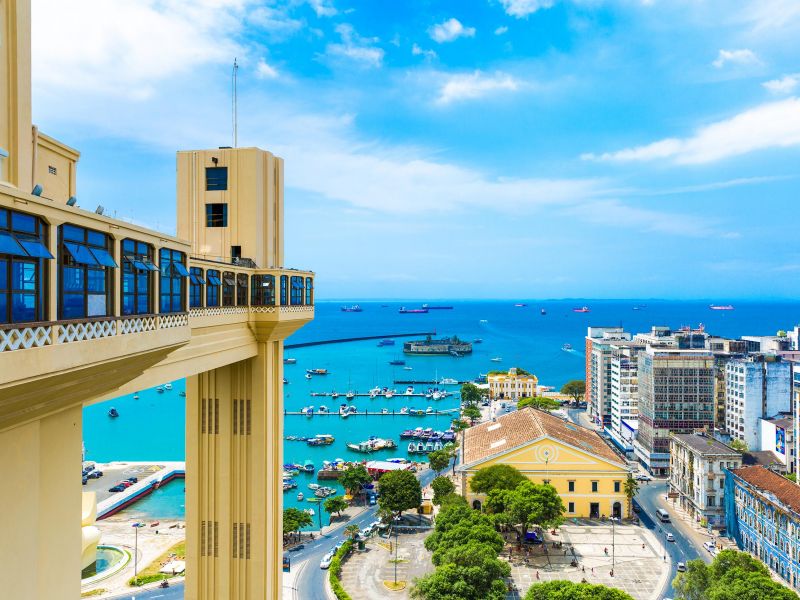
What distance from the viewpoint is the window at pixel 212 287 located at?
615 inches

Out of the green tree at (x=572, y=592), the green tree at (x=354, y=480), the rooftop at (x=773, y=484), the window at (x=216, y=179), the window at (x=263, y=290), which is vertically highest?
the window at (x=216, y=179)

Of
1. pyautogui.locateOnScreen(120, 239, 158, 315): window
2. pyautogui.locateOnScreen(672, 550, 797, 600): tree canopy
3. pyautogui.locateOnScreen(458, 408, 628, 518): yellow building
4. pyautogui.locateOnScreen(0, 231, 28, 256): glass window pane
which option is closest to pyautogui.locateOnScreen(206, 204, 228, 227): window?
pyautogui.locateOnScreen(120, 239, 158, 315): window

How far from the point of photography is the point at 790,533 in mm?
40500

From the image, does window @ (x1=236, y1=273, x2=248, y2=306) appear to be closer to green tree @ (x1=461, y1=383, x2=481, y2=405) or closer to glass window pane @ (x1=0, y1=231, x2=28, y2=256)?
glass window pane @ (x1=0, y1=231, x2=28, y2=256)

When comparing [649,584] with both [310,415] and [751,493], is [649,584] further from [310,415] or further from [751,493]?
[310,415]

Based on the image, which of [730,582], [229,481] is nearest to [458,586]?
Result: [730,582]

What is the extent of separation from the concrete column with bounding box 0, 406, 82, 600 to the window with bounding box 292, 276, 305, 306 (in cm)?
1038

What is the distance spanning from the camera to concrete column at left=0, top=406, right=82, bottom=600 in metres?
8.77

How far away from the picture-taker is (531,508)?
4591 centimetres

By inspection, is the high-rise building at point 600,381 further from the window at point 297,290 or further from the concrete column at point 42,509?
the concrete column at point 42,509

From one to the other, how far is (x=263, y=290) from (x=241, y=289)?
37.4 inches

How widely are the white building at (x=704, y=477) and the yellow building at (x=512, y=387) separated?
54.4 meters

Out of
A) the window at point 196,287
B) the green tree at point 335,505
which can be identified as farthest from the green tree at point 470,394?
the window at point 196,287

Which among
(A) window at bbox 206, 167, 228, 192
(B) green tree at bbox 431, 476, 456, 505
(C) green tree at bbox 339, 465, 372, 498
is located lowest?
(C) green tree at bbox 339, 465, 372, 498
